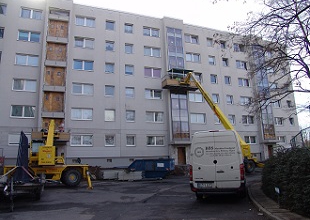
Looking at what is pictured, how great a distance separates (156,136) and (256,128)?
15.4 m

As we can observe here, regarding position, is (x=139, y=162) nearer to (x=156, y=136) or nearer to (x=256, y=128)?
(x=156, y=136)

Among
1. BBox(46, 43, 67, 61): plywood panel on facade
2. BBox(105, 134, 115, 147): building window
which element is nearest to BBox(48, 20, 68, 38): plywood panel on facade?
BBox(46, 43, 67, 61): plywood panel on facade

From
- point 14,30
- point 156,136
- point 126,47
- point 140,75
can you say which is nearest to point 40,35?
point 14,30

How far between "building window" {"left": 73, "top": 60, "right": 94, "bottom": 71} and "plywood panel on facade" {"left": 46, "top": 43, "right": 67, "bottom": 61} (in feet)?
4.40

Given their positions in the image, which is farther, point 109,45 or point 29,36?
point 109,45

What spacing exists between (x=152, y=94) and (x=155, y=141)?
555 centimetres

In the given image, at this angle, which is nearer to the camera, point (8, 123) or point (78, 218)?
point (78, 218)

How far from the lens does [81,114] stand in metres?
28.1

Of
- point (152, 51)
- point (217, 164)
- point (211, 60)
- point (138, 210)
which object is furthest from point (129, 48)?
point (138, 210)

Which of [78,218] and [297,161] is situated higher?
[297,161]

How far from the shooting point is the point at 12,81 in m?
26.3

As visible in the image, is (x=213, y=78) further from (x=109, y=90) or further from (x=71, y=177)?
(x=71, y=177)

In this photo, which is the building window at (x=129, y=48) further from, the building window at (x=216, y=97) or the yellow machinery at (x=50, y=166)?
the yellow machinery at (x=50, y=166)

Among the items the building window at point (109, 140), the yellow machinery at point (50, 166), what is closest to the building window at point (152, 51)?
the building window at point (109, 140)
